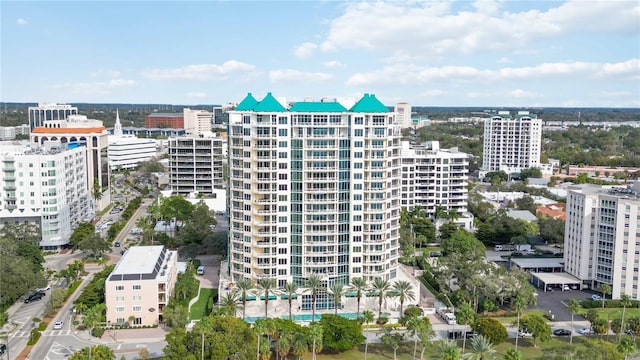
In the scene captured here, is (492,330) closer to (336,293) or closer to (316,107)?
(336,293)

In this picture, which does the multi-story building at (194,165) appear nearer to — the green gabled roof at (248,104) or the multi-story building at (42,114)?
the green gabled roof at (248,104)

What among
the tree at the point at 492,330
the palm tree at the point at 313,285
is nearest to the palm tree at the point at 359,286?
the palm tree at the point at 313,285

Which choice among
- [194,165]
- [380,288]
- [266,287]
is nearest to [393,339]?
[380,288]

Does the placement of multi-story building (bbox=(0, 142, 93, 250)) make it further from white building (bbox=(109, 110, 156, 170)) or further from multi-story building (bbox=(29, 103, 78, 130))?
multi-story building (bbox=(29, 103, 78, 130))

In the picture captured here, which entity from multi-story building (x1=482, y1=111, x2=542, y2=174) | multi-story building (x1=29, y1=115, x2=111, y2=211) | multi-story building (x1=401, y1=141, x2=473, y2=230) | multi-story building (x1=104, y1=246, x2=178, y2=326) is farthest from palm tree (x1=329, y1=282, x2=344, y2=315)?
multi-story building (x1=482, y1=111, x2=542, y2=174)

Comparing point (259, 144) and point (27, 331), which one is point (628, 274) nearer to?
point (259, 144)

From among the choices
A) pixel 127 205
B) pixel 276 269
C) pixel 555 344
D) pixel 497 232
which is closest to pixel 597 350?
pixel 555 344
